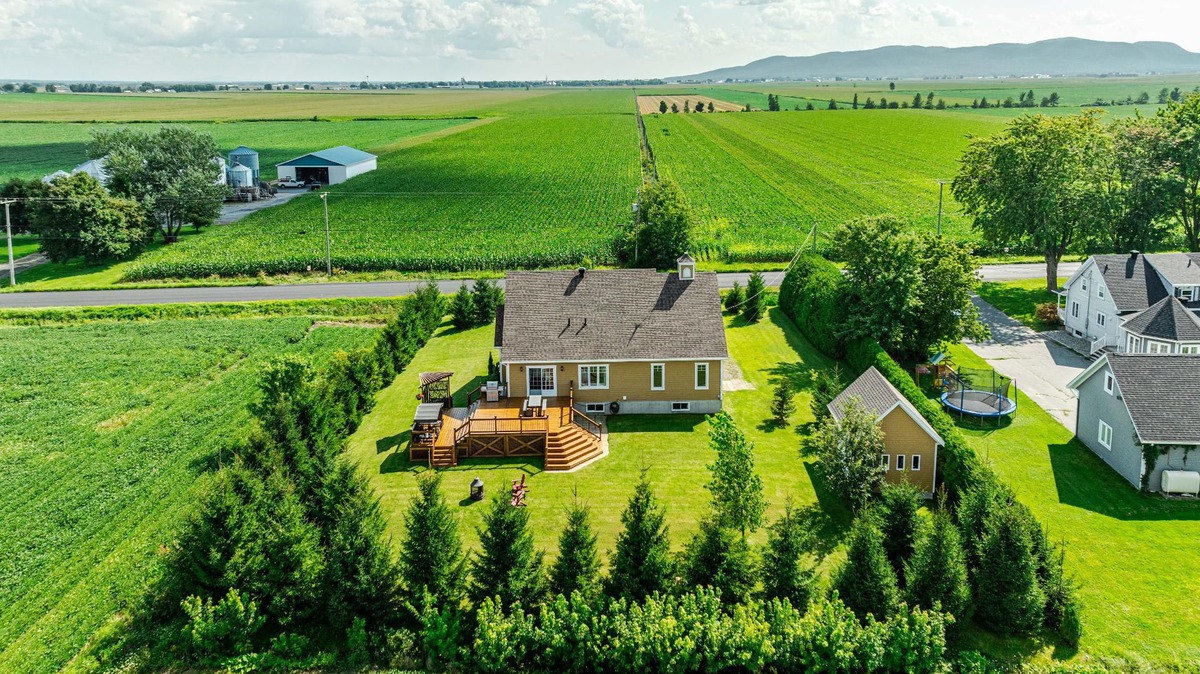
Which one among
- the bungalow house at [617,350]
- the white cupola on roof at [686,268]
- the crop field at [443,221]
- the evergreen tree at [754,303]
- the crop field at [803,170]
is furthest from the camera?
the crop field at [803,170]

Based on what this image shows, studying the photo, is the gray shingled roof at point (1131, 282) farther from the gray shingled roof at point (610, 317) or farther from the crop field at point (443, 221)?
the crop field at point (443, 221)

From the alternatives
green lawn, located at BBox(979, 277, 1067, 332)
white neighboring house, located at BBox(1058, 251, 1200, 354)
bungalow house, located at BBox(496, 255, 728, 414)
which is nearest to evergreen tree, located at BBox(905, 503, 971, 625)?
bungalow house, located at BBox(496, 255, 728, 414)

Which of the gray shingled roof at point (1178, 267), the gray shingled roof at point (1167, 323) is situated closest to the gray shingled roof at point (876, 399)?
the gray shingled roof at point (1167, 323)

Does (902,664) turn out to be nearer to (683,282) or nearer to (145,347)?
(683,282)

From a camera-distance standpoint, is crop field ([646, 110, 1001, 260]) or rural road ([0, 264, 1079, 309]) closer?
rural road ([0, 264, 1079, 309])

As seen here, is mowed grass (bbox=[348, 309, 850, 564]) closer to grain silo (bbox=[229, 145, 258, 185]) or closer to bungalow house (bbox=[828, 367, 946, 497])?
bungalow house (bbox=[828, 367, 946, 497])
